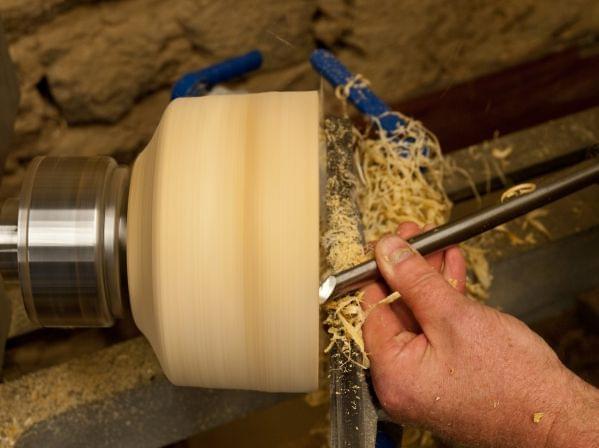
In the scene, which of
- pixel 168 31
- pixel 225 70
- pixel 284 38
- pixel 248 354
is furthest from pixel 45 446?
pixel 284 38

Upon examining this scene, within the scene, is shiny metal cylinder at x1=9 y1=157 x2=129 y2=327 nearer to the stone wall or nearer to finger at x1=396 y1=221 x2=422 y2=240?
finger at x1=396 y1=221 x2=422 y2=240

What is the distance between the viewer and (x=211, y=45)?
149cm

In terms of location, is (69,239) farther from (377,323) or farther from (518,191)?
(518,191)

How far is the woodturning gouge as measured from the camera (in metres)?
0.79

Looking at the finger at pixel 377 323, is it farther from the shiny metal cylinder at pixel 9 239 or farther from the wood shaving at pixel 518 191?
the shiny metal cylinder at pixel 9 239

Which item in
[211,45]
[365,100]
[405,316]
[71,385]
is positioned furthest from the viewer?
[211,45]

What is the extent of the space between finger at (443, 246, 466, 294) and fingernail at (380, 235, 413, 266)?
0.37 ft

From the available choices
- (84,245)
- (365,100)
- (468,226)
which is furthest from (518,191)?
(84,245)

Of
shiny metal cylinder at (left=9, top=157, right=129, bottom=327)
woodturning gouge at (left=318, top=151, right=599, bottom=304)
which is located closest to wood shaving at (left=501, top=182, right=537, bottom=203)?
woodturning gouge at (left=318, top=151, right=599, bottom=304)

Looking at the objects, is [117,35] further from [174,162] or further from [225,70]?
[174,162]

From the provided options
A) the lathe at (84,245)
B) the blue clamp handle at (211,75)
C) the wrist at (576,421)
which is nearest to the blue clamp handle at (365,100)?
the blue clamp handle at (211,75)

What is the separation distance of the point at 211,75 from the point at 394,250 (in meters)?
0.67

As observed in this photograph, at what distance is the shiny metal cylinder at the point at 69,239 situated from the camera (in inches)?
29.3

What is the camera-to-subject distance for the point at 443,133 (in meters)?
1.69
